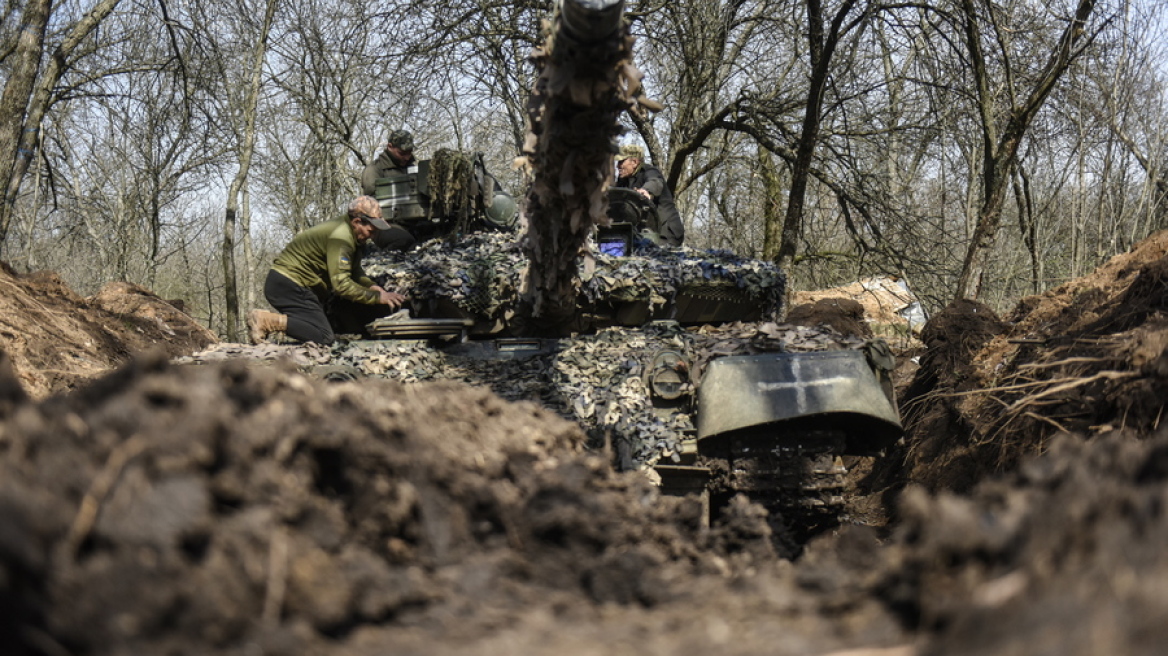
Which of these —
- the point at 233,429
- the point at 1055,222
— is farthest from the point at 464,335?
the point at 1055,222

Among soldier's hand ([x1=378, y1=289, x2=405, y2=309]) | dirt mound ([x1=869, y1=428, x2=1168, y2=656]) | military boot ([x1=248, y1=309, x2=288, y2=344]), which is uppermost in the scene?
soldier's hand ([x1=378, y1=289, x2=405, y2=309])

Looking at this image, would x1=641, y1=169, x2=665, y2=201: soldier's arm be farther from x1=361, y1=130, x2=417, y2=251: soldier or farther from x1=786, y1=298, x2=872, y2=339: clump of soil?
x1=786, y1=298, x2=872, y2=339: clump of soil

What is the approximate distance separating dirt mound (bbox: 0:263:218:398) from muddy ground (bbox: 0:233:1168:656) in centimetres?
624

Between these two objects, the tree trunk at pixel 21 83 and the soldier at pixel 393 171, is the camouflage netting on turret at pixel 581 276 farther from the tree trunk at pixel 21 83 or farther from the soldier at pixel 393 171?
the tree trunk at pixel 21 83

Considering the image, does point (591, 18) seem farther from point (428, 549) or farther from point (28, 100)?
point (28, 100)

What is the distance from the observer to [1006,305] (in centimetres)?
2036

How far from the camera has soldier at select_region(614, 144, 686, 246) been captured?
27.2ft

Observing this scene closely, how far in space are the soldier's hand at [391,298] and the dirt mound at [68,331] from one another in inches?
103

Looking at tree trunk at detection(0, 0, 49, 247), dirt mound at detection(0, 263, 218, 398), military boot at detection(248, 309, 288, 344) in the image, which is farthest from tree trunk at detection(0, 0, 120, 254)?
military boot at detection(248, 309, 288, 344)

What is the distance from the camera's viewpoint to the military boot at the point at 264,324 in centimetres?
626

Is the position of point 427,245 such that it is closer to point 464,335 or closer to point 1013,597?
point 464,335

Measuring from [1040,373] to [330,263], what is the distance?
453 cm

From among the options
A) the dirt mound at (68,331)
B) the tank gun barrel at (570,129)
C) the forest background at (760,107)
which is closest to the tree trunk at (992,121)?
the forest background at (760,107)

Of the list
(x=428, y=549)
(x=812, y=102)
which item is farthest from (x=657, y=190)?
(x=428, y=549)
